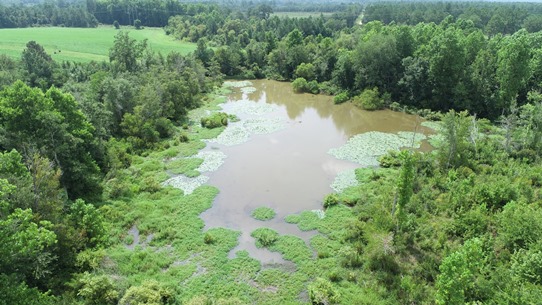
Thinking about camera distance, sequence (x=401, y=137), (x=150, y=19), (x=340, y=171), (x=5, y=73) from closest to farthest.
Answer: (x=340, y=171)
(x=401, y=137)
(x=5, y=73)
(x=150, y=19)

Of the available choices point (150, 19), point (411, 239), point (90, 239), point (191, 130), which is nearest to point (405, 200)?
point (411, 239)

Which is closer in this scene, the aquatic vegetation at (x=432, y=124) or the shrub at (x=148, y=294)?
the shrub at (x=148, y=294)

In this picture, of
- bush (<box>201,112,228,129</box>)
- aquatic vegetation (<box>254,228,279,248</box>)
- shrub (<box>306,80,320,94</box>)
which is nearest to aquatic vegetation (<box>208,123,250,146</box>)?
bush (<box>201,112,228,129</box>)

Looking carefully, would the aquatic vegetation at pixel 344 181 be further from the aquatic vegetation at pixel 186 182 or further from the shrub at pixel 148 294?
the shrub at pixel 148 294


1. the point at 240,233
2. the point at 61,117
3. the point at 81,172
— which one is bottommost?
the point at 240,233

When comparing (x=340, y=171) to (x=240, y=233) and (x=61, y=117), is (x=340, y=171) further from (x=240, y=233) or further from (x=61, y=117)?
(x=61, y=117)

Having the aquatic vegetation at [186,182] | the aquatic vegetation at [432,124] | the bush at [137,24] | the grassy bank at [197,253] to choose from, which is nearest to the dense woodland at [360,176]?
the grassy bank at [197,253]

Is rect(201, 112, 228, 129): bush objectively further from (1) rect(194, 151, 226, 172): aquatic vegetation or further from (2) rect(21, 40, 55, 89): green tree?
(2) rect(21, 40, 55, 89): green tree
